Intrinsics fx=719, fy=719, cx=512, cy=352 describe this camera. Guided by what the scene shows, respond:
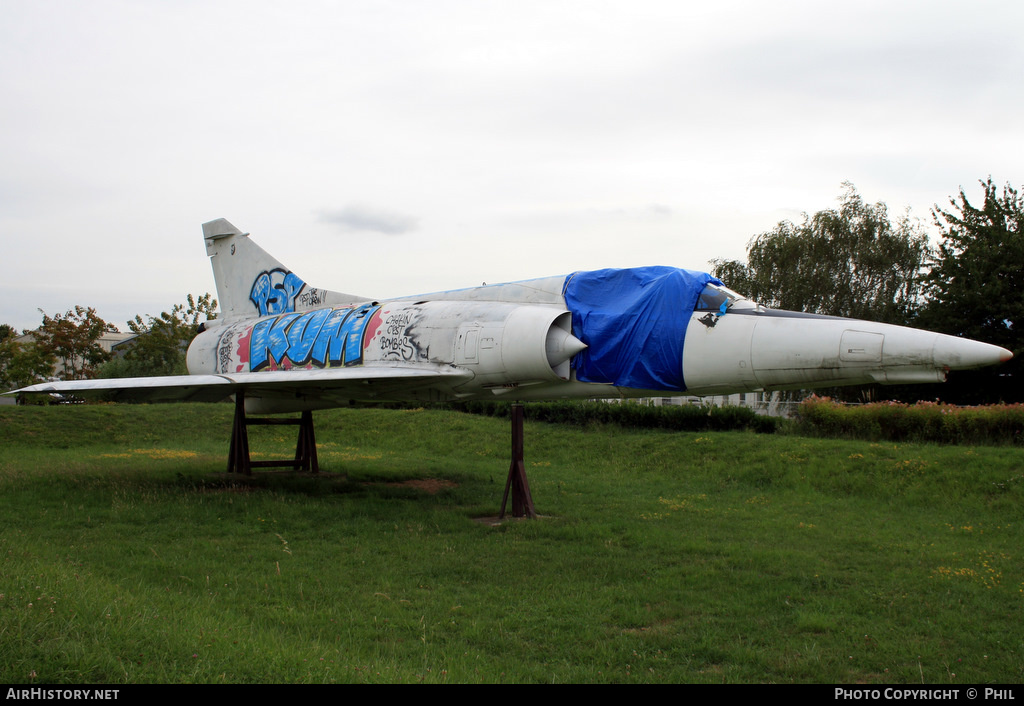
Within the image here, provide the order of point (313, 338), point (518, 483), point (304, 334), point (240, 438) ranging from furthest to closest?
point (240, 438)
point (304, 334)
point (313, 338)
point (518, 483)

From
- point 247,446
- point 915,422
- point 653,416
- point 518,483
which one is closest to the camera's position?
point 518,483

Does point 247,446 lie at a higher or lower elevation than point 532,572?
higher

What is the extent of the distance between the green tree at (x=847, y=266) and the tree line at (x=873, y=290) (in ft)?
0.15

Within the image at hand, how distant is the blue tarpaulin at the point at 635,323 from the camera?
9102 mm

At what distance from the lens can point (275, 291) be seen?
1435 cm

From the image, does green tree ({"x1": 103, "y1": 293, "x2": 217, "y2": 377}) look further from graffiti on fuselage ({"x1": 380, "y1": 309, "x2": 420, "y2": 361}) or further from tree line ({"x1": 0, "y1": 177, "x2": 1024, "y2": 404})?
graffiti on fuselage ({"x1": 380, "y1": 309, "x2": 420, "y2": 361})

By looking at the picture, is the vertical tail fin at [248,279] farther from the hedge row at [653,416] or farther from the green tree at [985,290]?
the green tree at [985,290]

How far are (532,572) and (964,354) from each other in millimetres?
4819

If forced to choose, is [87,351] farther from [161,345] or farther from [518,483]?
[518,483]

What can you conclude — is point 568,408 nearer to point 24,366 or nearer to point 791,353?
point 791,353

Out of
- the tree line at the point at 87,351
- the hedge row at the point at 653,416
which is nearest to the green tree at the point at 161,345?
the tree line at the point at 87,351

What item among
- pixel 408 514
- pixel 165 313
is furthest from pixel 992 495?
pixel 165 313

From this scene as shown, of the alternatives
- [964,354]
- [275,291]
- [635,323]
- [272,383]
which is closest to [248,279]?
[275,291]
